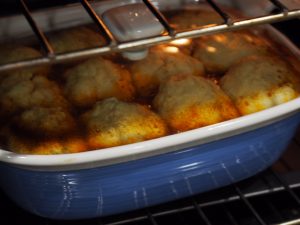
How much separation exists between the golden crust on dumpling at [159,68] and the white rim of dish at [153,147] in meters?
0.17

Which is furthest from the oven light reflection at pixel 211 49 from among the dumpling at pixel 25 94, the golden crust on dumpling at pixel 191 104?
the dumpling at pixel 25 94

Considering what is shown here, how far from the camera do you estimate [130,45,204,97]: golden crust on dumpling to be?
0.84 m

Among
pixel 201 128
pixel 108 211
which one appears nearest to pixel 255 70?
pixel 201 128

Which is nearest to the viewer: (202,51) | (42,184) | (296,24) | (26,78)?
(42,184)

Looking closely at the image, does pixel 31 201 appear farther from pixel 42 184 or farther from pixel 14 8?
pixel 14 8

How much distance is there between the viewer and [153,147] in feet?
2.23

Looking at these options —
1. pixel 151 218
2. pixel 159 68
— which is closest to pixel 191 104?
pixel 159 68

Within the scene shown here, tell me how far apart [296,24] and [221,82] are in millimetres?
322

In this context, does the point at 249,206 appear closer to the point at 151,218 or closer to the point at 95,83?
the point at 151,218

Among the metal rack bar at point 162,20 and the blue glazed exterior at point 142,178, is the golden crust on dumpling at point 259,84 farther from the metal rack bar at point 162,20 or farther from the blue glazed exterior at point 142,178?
the metal rack bar at point 162,20

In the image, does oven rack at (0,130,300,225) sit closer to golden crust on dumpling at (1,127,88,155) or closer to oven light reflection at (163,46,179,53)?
golden crust on dumpling at (1,127,88,155)

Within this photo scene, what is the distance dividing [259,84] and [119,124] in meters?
0.28

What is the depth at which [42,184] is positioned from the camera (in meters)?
0.70

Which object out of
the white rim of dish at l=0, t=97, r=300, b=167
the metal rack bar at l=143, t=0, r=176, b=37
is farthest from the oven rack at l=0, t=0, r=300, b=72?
the white rim of dish at l=0, t=97, r=300, b=167
